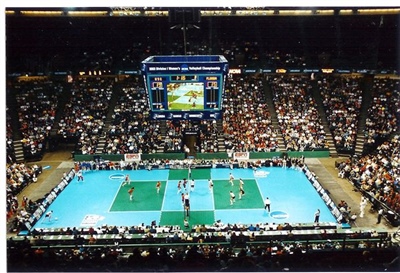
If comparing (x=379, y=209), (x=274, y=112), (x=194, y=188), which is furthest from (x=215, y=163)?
(x=379, y=209)

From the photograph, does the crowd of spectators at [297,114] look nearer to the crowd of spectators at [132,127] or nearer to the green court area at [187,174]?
the green court area at [187,174]

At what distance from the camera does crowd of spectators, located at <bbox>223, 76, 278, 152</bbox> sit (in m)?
32.1

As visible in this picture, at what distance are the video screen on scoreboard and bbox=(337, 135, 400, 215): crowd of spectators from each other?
11714 millimetres

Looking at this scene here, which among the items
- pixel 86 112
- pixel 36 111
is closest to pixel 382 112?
pixel 86 112

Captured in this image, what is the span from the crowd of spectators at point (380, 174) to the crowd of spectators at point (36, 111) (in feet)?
84.1

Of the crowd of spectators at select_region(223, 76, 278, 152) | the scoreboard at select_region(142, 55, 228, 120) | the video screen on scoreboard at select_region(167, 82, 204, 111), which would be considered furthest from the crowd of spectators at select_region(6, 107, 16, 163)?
the crowd of spectators at select_region(223, 76, 278, 152)

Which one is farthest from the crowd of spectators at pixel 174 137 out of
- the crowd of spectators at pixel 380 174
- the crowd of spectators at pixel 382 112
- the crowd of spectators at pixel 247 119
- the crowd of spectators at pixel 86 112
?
Result: the crowd of spectators at pixel 382 112

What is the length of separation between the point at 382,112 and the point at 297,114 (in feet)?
24.4

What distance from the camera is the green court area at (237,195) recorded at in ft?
73.5

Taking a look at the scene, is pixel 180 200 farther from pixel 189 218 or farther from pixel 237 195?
pixel 237 195

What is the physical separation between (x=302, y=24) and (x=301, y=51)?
3.08 metres

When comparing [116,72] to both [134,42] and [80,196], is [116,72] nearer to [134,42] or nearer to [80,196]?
[134,42]

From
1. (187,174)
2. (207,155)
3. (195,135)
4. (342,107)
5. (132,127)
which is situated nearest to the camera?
(187,174)

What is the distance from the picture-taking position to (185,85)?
1844 cm
